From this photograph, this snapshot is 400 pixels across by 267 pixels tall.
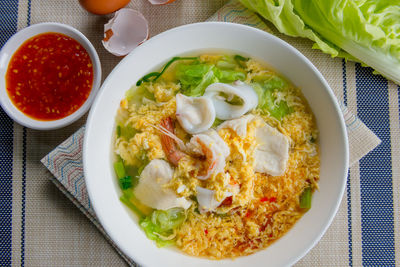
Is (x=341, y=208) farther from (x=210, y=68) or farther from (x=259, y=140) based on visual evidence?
(x=210, y=68)

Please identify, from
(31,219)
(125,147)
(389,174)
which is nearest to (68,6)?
(125,147)

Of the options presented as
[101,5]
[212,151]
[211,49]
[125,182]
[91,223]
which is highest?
[101,5]

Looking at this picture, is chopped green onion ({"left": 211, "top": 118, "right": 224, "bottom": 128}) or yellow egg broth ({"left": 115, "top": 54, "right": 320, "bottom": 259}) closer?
yellow egg broth ({"left": 115, "top": 54, "right": 320, "bottom": 259})

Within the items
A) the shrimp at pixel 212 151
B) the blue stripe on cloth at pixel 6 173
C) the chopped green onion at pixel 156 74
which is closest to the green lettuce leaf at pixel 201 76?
the chopped green onion at pixel 156 74

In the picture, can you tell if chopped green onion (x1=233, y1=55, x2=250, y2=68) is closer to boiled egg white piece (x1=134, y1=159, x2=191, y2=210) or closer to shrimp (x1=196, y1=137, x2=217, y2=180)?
shrimp (x1=196, y1=137, x2=217, y2=180)

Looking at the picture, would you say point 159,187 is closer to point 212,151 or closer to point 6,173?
point 212,151

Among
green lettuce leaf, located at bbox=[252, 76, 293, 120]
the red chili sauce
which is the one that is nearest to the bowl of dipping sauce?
the red chili sauce

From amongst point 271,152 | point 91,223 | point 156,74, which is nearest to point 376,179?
point 271,152
